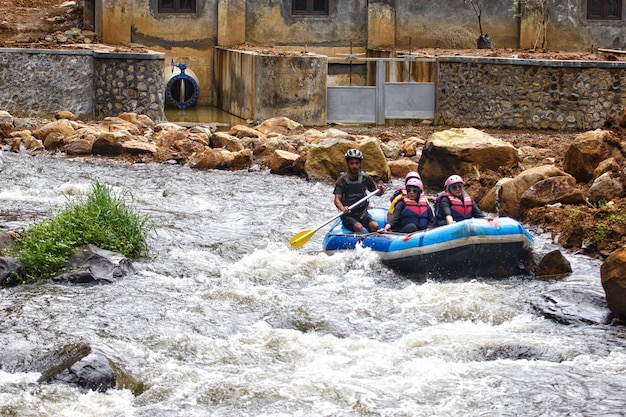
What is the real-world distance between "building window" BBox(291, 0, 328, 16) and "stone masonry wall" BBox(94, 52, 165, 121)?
5.62m

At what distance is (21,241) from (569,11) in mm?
20153

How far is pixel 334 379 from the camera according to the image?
9.09 metres

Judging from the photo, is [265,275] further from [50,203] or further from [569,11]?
[569,11]

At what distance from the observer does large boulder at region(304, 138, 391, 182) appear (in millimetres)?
18641

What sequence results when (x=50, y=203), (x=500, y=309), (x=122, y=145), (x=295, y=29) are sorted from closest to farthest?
1. (x=500, y=309)
2. (x=50, y=203)
3. (x=122, y=145)
4. (x=295, y=29)

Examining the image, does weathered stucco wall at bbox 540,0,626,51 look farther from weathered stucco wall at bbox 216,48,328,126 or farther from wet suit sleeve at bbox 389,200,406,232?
wet suit sleeve at bbox 389,200,406,232

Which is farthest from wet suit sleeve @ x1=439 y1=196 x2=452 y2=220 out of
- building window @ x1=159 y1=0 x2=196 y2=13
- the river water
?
building window @ x1=159 y1=0 x2=196 y2=13

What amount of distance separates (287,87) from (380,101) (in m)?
2.11

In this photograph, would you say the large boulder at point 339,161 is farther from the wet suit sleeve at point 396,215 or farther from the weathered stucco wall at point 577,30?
the weathered stucco wall at point 577,30

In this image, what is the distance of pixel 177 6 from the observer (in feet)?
90.2

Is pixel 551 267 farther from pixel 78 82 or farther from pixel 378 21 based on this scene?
pixel 378 21

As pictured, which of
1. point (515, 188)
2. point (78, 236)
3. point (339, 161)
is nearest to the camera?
point (78, 236)

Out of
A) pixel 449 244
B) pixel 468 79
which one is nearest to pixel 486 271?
pixel 449 244

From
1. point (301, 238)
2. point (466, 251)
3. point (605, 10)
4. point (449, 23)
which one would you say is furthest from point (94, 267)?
point (605, 10)
